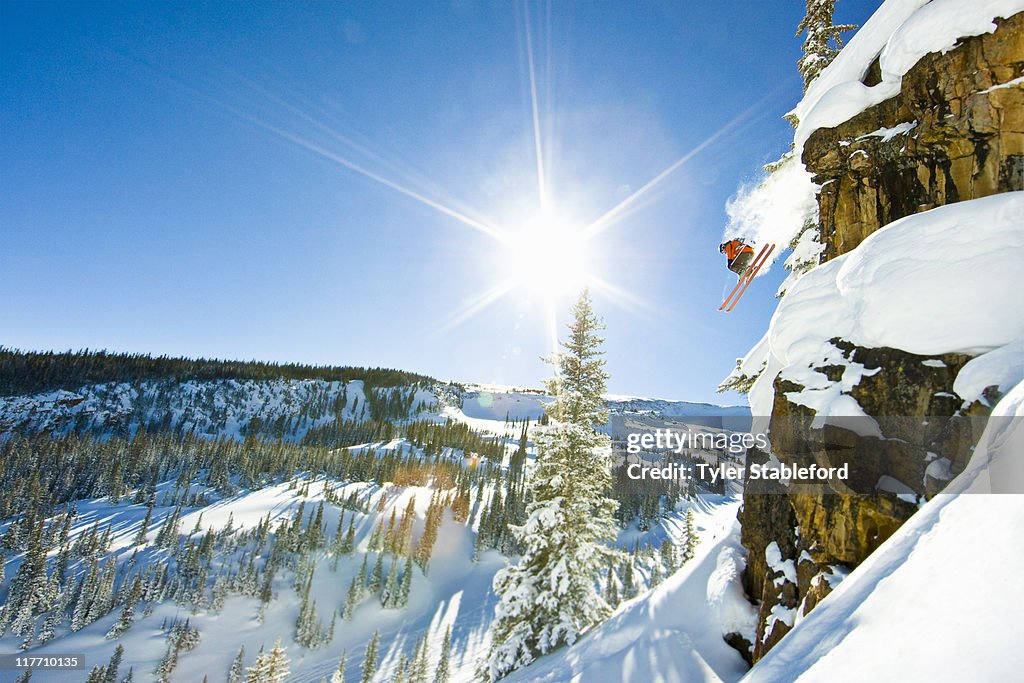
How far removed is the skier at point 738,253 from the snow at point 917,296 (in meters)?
4.59

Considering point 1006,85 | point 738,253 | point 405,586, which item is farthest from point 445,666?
point 1006,85

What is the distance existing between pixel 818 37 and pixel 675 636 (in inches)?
739

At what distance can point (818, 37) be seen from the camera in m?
13.0

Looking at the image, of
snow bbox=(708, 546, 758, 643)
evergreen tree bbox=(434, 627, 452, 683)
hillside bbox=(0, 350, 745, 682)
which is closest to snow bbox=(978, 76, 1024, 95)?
snow bbox=(708, 546, 758, 643)

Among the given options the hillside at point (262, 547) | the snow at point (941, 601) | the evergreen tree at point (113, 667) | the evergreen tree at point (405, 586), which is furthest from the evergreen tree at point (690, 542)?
the evergreen tree at point (113, 667)

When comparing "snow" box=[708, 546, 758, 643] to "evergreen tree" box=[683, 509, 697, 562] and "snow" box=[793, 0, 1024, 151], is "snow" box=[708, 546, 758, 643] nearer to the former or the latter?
"snow" box=[793, 0, 1024, 151]

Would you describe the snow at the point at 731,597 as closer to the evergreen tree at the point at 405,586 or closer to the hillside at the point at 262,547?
the hillside at the point at 262,547

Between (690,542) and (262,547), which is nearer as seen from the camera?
(690,542)

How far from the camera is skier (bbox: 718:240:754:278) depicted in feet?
41.2

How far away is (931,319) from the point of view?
5.81 m

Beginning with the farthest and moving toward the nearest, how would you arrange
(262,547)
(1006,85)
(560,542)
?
(262,547), (560,542), (1006,85)

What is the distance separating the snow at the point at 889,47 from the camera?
24.0 feet

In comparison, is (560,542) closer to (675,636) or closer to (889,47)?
(675,636)

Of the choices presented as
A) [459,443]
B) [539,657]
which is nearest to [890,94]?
[539,657]
